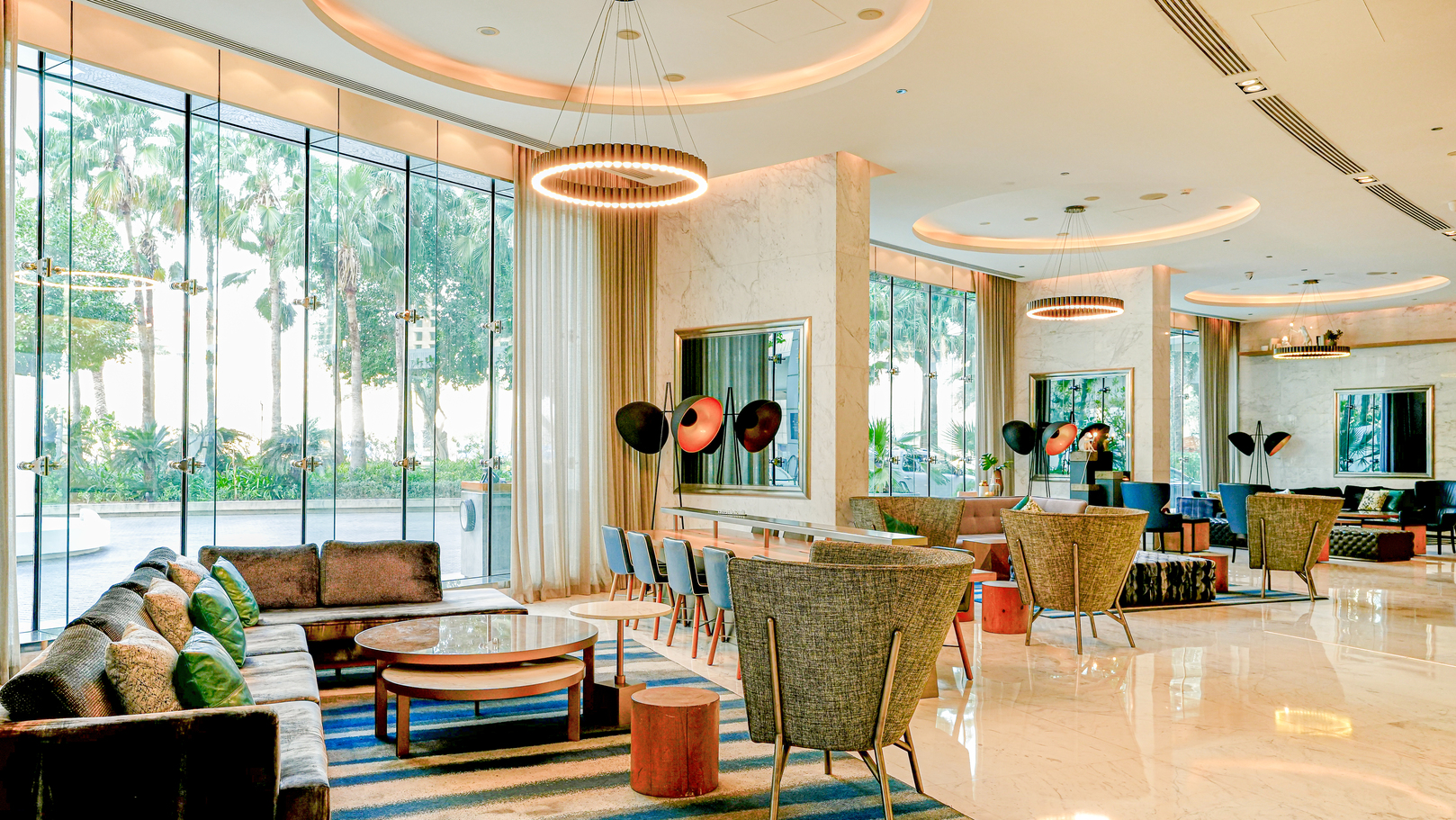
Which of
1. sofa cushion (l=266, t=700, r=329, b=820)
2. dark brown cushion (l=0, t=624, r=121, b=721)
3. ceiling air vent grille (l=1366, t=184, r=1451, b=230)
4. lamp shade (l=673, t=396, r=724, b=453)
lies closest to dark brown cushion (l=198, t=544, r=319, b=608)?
sofa cushion (l=266, t=700, r=329, b=820)

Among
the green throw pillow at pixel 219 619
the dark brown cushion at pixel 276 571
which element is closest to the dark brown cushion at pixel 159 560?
the green throw pillow at pixel 219 619

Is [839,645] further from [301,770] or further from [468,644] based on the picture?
[468,644]

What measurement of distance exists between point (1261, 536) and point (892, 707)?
7.10m

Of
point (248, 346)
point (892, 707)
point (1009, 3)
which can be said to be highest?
point (1009, 3)

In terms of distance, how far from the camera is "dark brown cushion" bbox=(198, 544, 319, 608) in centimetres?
567

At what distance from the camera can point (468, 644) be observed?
4.48m

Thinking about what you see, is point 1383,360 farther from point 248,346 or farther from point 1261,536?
point 248,346

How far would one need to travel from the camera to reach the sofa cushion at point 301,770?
2.72m

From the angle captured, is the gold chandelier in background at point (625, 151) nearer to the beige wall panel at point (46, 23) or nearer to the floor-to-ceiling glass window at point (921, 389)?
the beige wall panel at point (46, 23)

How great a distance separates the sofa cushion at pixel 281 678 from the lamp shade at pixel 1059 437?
37.4 ft

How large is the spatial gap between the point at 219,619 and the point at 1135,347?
478 inches

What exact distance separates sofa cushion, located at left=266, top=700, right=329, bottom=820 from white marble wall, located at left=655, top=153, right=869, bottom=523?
18.1 ft

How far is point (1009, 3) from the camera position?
A: 17.9ft

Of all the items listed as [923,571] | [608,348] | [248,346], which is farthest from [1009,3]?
[248,346]
